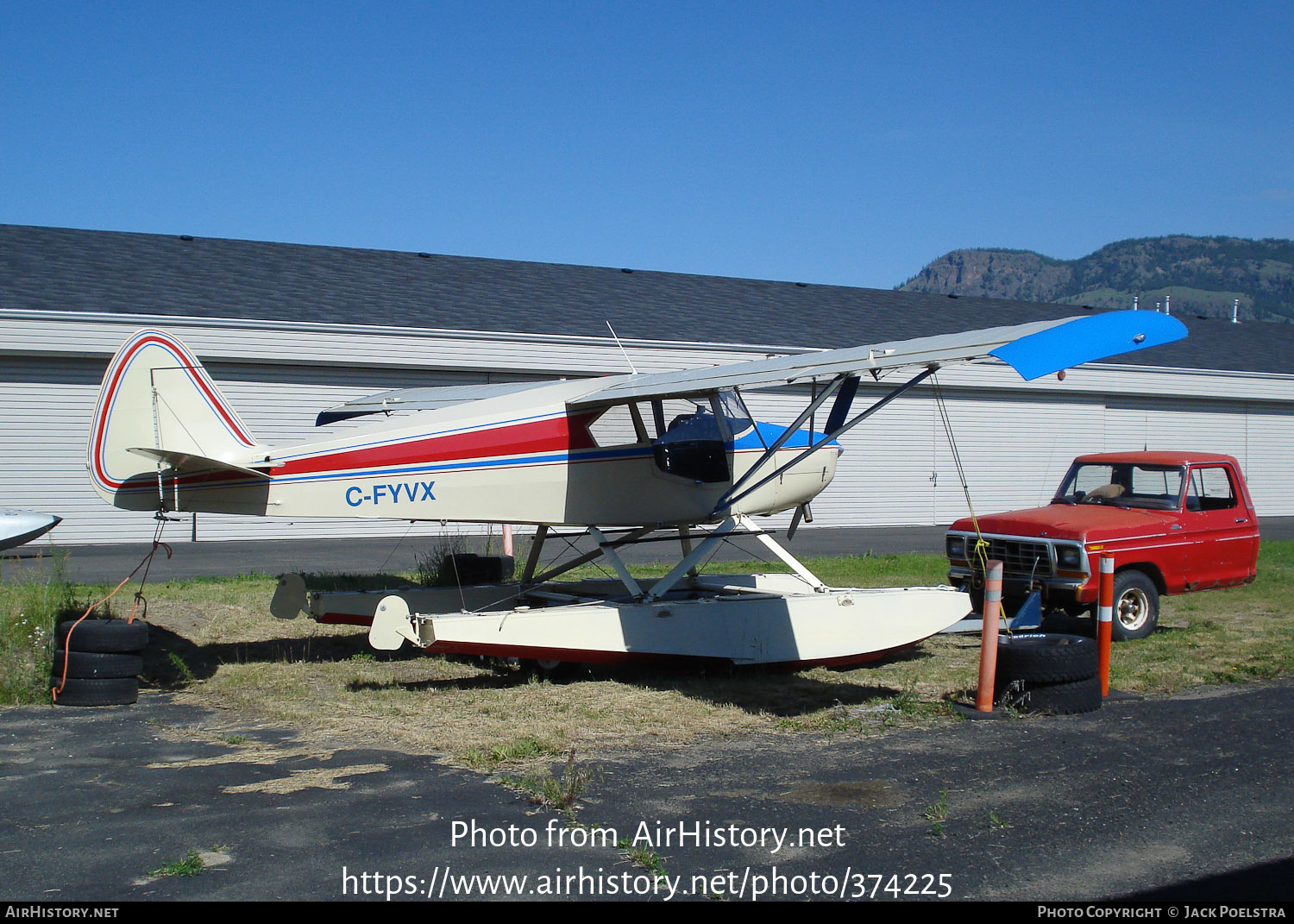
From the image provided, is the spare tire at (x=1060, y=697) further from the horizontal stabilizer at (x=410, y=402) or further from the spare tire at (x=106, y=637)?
the spare tire at (x=106, y=637)

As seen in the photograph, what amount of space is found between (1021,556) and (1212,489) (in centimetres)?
275

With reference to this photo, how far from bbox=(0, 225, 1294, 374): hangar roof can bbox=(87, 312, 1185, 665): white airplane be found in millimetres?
12292

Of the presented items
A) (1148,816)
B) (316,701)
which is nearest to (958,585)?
(1148,816)

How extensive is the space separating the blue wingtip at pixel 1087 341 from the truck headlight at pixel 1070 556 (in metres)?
3.61

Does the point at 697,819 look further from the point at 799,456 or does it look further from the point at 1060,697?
the point at 799,456

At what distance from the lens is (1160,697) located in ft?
25.9

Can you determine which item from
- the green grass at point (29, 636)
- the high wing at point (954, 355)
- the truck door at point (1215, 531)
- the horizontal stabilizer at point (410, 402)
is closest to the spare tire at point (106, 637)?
the green grass at point (29, 636)

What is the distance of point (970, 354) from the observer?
713cm

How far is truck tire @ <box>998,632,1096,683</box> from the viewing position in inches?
289

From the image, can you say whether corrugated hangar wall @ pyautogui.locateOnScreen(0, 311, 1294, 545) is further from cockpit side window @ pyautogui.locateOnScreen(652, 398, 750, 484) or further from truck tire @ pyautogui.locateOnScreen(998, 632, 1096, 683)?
truck tire @ pyautogui.locateOnScreen(998, 632, 1096, 683)

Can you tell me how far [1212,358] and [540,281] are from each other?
67.7 feet

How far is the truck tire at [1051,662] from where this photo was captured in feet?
24.1

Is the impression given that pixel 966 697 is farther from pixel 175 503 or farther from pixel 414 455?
pixel 175 503

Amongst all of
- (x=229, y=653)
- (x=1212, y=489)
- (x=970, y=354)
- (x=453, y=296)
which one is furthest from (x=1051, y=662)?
(x=453, y=296)
